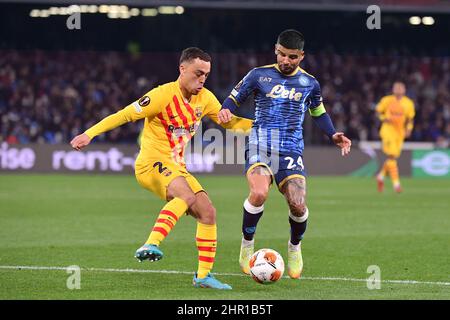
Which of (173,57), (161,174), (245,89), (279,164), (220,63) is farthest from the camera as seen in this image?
(220,63)

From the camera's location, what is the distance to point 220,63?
111 feet

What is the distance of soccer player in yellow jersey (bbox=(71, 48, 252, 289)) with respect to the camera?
8258 mm

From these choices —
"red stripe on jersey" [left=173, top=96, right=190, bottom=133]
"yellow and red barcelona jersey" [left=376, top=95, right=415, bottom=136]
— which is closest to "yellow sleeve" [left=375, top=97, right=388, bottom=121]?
"yellow and red barcelona jersey" [left=376, top=95, right=415, bottom=136]

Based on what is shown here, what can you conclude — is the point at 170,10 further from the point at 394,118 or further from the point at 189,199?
the point at 189,199

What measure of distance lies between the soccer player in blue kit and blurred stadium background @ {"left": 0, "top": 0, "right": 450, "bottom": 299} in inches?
728

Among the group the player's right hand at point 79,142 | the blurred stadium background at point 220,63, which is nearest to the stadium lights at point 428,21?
the blurred stadium background at point 220,63

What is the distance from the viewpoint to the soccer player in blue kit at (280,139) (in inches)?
358

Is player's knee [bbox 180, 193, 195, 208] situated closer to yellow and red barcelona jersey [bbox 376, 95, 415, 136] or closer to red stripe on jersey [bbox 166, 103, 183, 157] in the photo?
red stripe on jersey [bbox 166, 103, 183, 157]

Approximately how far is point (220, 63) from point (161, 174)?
83.9 feet

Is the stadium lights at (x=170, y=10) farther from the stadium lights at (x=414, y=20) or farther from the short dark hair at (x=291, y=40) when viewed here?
the short dark hair at (x=291, y=40)

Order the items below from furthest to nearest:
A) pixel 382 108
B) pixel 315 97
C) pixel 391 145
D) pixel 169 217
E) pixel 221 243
Result: pixel 391 145 → pixel 382 108 → pixel 221 243 → pixel 315 97 → pixel 169 217

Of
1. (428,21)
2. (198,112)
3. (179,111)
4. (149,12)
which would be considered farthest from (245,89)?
(428,21)

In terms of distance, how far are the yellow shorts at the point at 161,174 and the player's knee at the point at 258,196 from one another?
0.70 metres
